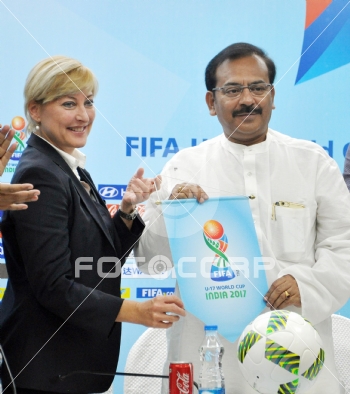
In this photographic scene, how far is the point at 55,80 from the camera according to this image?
1679 mm

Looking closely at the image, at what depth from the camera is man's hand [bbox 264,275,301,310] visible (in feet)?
5.67

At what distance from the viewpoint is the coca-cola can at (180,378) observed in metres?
1.32

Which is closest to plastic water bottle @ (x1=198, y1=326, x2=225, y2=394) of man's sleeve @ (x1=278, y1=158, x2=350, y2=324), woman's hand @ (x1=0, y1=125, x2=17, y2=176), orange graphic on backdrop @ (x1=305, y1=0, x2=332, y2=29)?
man's sleeve @ (x1=278, y1=158, x2=350, y2=324)

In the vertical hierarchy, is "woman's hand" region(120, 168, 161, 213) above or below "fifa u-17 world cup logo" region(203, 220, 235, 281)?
above

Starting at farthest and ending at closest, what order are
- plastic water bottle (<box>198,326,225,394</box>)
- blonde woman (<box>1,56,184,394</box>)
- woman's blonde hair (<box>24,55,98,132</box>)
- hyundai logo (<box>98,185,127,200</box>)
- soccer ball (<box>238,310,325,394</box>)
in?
hyundai logo (<box>98,185,127,200</box>) < woman's blonde hair (<box>24,55,98,132</box>) < blonde woman (<box>1,56,184,394</box>) < plastic water bottle (<box>198,326,225,394</box>) < soccer ball (<box>238,310,325,394</box>)

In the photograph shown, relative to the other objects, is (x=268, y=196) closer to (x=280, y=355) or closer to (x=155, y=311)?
(x=155, y=311)

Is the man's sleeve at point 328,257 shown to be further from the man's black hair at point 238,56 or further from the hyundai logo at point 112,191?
the hyundai logo at point 112,191

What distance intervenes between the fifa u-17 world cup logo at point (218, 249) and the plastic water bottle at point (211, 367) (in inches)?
7.5

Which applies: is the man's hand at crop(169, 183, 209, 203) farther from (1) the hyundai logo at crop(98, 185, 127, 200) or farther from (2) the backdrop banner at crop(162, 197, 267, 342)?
(1) the hyundai logo at crop(98, 185, 127, 200)

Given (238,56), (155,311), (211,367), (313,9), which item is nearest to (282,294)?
(211,367)

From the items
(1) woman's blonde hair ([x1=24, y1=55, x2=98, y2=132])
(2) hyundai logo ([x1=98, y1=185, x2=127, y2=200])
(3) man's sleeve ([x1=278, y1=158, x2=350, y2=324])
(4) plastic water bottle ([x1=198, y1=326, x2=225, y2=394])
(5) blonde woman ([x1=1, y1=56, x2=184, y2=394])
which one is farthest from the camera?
(2) hyundai logo ([x1=98, y1=185, x2=127, y2=200])

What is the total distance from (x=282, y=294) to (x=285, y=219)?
0.27 meters

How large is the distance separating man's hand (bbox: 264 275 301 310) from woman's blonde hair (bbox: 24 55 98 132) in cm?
77

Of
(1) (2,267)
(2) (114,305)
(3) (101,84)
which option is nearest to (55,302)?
(2) (114,305)
